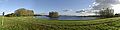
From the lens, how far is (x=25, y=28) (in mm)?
6977

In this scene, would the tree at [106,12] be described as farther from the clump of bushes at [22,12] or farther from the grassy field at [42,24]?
the clump of bushes at [22,12]

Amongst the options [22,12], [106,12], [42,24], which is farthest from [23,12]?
[106,12]

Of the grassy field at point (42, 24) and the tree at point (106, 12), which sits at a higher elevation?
the tree at point (106, 12)

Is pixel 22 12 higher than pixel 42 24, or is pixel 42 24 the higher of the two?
pixel 22 12

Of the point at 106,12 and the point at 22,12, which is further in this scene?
the point at 106,12

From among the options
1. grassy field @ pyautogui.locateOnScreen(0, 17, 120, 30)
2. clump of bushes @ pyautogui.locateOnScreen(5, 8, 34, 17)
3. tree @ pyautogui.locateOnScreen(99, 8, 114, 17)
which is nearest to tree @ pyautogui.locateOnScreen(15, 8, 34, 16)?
clump of bushes @ pyautogui.locateOnScreen(5, 8, 34, 17)

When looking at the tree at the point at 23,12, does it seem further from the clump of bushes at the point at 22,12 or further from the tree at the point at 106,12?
the tree at the point at 106,12

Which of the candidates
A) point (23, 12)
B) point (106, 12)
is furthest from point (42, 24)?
point (106, 12)

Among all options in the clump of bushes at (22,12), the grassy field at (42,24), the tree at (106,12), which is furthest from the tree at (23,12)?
the tree at (106,12)

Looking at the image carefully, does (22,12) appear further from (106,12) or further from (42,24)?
(106,12)

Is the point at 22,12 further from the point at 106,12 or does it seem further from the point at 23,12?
the point at 106,12

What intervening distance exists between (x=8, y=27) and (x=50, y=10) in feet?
4.41

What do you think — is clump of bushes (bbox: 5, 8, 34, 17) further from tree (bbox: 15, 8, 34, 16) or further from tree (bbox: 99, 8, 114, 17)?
tree (bbox: 99, 8, 114, 17)

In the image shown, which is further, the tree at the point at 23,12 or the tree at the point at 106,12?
the tree at the point at 106,12
